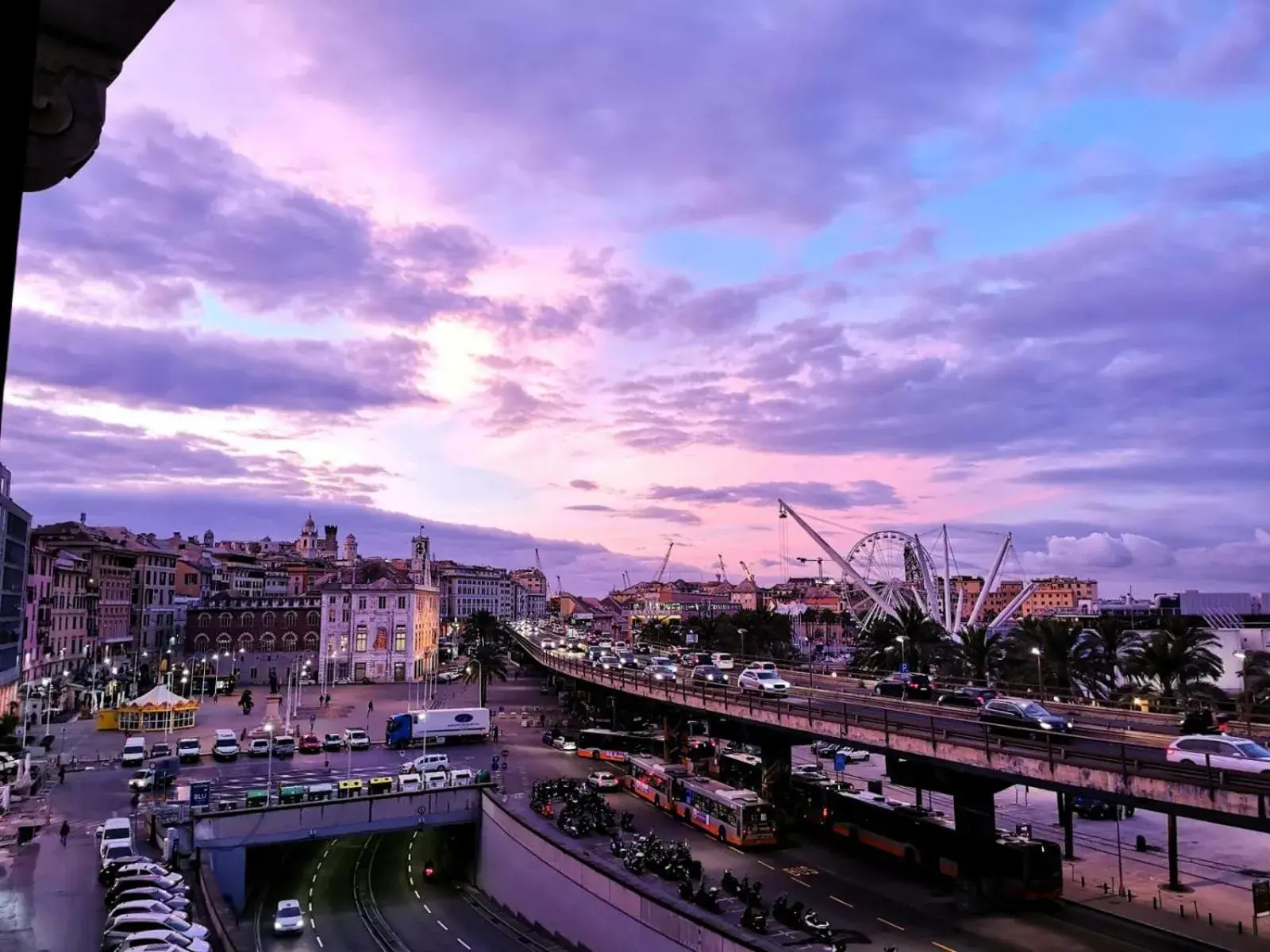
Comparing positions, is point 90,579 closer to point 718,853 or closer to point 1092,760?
point 718,853

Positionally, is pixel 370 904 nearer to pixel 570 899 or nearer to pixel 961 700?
pixel 570 899

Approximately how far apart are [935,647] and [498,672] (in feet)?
155

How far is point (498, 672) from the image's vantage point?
100 meters

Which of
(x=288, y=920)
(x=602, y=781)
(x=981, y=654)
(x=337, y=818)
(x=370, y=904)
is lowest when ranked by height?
(x=370, y=904)

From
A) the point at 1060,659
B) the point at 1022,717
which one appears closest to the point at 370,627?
the point at 1060,659

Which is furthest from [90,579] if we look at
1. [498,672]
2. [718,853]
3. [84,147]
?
[84,147]

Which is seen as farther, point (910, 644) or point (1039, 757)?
point (910, 644)

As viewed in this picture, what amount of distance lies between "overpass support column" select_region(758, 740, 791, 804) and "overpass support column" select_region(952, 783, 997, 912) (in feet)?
46.2

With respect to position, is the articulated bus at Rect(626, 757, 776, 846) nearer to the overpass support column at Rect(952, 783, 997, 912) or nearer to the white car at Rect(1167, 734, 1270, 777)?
the overpass support column at Rect(952, 783, 997, 912)

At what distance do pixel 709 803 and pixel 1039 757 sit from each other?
22.8 metres

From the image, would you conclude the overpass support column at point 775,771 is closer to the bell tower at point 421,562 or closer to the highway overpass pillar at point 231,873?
the highway overpass pillar at point 231,873

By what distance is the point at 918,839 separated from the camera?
43.2m

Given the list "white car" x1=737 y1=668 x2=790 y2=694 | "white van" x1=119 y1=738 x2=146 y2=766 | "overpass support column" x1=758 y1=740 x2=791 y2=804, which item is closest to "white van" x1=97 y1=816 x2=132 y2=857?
"white van" x1=119 y1=738 x2=146 y2=766

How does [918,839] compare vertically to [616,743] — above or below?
above
